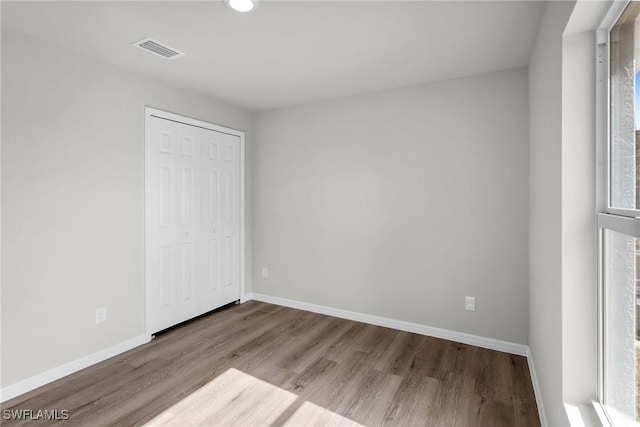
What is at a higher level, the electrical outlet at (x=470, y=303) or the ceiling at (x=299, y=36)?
the ceiling at (x=299, y=36)

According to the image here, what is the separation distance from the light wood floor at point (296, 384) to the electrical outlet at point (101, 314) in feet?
1.11

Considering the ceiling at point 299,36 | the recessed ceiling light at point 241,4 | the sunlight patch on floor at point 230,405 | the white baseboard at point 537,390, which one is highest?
the ceiling at point 299,36

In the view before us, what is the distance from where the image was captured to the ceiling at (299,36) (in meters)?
1.87

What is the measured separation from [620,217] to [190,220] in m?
3.28

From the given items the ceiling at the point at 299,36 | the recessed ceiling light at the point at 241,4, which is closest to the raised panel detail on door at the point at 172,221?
the ceiling at the point at 299,36

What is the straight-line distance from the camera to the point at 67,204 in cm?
235

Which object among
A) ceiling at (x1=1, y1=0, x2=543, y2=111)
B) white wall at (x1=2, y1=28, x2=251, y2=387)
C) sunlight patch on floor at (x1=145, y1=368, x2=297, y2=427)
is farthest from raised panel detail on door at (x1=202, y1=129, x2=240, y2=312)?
sunlight patch on floor at (x1=145, y1=368, x2=297, y2=427)

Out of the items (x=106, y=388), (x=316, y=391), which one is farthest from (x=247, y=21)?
(x=106, y=388)

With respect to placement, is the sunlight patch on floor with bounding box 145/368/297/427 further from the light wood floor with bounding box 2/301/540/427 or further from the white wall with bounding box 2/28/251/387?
the white wall with bounding box 2/28/251/387

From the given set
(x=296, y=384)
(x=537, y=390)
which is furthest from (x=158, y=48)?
(x=537, y=390)

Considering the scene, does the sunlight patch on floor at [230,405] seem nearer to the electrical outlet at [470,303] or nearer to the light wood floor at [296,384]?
the light wood floor at [296,384]

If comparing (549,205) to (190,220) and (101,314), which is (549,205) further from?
(101,314)

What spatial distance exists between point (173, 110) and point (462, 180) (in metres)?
2.84

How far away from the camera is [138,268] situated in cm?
285
